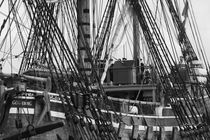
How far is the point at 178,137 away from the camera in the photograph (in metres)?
29.4

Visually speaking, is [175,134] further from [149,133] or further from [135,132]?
[135,132]

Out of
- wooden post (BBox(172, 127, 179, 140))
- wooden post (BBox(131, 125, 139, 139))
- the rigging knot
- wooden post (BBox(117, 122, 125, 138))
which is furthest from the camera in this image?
wooden post (BBox(172, 127, 179, 140))

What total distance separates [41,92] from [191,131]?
9991mm

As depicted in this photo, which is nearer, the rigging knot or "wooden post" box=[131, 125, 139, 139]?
the rigging knot

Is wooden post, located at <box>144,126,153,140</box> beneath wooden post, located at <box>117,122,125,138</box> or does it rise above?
beneath

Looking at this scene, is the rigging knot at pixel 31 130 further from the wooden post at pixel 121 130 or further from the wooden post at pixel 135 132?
the wooden post at pixel 135 132

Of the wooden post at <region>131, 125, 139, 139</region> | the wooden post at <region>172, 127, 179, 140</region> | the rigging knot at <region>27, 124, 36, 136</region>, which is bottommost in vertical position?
the wooden post at <region>172, 127, 179, 140</region>

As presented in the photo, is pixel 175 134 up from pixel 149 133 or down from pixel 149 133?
down

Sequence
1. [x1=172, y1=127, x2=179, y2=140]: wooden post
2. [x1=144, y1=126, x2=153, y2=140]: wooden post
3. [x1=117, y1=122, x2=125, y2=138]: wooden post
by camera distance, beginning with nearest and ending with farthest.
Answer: [x1=117, y1=122, x2=125, y2=138]: wooden post
[x1=144, y1=126, x2=153, y2=140]: wooden post
[x1=172, y1=127, x2=179, y2=140]: wooden post

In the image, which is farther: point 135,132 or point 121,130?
point 135,132

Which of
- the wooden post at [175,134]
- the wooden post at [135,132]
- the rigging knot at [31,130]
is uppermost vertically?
the rigging knot at [31,130]

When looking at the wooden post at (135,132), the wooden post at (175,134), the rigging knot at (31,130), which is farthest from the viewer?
the wooden post at (175,134)

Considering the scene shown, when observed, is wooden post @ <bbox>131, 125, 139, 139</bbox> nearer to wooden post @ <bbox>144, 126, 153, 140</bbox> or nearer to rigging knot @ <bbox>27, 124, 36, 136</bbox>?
wooden post @ <bbox>144, 126, 153, 140</bbox>

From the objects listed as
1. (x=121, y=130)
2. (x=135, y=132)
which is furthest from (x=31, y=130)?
(x=135, y=132)
